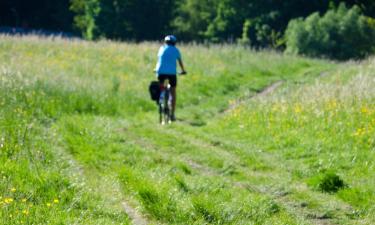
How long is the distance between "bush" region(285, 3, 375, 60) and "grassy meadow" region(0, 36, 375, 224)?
19.1 meters

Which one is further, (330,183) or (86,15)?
(86,15)

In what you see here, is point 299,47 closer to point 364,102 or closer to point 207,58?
point 207,58

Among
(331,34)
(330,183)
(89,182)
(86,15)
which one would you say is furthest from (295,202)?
(86,15)

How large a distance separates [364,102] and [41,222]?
834 centimetres

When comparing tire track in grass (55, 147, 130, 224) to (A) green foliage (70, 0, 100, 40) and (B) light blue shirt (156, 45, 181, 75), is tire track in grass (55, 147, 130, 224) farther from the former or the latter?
(A) green foliage (70, 0, 100, 40)

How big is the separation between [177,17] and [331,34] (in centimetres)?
2238

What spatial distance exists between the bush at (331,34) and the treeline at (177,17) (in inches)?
205

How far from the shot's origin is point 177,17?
58.9 meters

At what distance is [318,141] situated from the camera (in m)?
11.4

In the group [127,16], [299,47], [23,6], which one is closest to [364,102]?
[299,47]

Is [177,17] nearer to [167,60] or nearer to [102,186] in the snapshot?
[167,60]

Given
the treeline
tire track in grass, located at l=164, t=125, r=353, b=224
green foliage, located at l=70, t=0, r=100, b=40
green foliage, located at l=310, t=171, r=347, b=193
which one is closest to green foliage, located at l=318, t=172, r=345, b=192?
green foliage, located at l=310, t=171, r=347, b=193

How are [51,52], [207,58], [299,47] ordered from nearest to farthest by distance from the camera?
[51,52] → [207,58] → [299,47]

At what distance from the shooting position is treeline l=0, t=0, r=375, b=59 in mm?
49906
